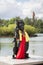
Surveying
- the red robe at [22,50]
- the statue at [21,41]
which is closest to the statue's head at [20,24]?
the statue at [21,41]

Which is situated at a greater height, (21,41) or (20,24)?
(20,24)

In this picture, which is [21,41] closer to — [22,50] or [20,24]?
[22,50]

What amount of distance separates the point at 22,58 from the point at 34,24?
12295 millimetres

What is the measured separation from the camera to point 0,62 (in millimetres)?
4895

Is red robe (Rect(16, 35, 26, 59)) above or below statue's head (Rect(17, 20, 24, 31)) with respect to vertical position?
below

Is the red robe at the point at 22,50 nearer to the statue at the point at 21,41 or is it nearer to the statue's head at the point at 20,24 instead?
the statue at the point at 21,41

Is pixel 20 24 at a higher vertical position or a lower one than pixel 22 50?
higher

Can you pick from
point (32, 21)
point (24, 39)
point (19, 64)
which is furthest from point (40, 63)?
point (32, 21)

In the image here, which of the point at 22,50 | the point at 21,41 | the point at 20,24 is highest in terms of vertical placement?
the point at 20,24

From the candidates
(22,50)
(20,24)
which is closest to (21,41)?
(22,50)

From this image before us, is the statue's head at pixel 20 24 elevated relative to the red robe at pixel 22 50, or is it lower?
elevated

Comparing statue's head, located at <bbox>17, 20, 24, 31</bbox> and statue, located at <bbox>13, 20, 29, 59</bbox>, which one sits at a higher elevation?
statue's head, located at <bbox>17, 20, 24, 31</bbox>

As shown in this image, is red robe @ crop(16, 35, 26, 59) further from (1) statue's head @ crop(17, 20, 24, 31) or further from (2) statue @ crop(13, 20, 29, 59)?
(1) statue's head @ crop(17, 20, 24, 31)

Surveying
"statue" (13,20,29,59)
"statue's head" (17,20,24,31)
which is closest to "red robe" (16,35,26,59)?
"statue" (13,20,29,59)
